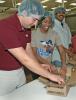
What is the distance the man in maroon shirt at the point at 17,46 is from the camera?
1812mm

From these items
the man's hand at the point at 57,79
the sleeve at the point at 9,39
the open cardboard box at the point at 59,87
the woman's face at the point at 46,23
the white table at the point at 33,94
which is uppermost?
the sleeve at the point at 9,39

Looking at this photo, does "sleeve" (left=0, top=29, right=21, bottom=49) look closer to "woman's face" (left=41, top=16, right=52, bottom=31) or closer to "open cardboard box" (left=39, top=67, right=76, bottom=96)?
"open cardboard box" (left=39, top=67, right=76, bottom=96)

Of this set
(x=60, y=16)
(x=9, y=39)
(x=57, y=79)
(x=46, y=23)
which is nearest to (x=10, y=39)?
(x=9, y=39)

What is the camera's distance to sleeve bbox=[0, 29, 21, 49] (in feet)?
5.91

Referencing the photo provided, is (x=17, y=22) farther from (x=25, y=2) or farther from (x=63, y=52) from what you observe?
(x=63, y=52)

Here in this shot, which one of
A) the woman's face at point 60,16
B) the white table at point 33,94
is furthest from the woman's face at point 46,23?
the woman's face at point 60,16

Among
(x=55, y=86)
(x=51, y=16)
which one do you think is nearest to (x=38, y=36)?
(x=51, y=16)

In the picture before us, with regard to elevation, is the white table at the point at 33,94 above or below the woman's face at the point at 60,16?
below

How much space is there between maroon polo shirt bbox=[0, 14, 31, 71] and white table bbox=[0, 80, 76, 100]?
0.23 metres

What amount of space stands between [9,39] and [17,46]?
0.08 meters

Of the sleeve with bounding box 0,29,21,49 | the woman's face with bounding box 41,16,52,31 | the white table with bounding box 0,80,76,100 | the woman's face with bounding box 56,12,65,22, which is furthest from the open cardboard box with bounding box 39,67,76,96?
the woman's face with bounding box 56,12,65,22

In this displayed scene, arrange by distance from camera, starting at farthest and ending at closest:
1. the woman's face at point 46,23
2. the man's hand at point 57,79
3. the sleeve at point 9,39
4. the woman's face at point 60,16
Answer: the woman's face at point 60,16, the woman's face at point 46,23, the man's hand at point 57,79, the sleeve at point 9,39

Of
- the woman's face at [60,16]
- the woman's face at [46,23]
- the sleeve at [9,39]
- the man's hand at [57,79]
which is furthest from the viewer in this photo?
the woman's face at [60,16]

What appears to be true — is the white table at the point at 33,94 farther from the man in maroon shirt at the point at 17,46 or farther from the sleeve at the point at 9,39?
the sleeve at the point at 9,39
